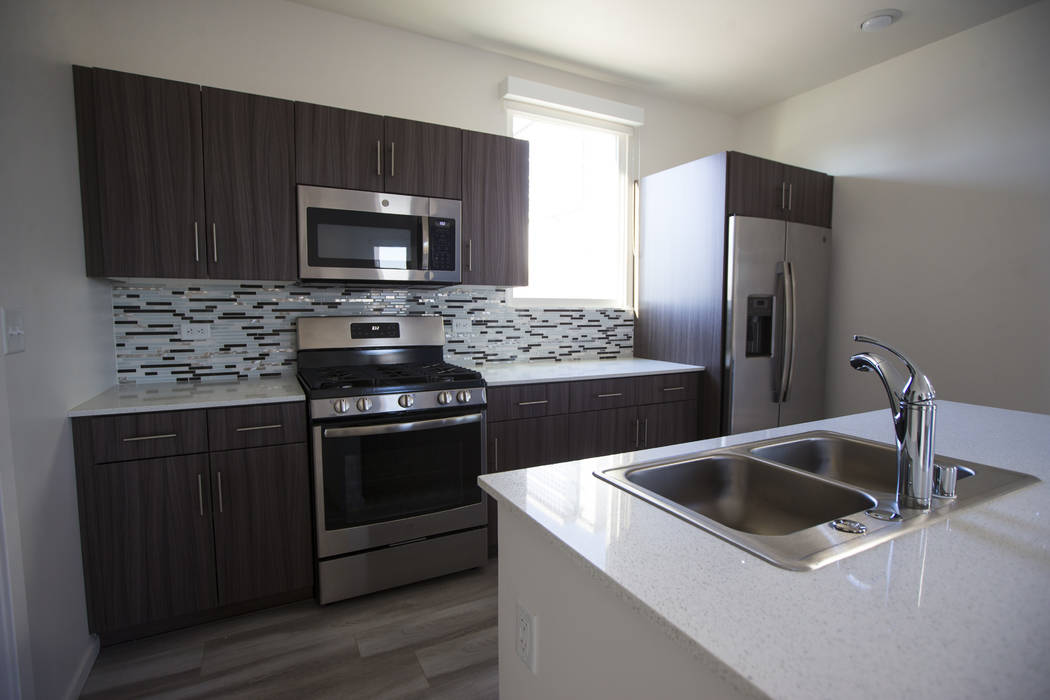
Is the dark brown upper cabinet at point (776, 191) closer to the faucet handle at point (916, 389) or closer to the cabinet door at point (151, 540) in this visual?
the faucet handle at point (916, 389)

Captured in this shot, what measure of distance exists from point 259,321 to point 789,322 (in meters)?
3.01

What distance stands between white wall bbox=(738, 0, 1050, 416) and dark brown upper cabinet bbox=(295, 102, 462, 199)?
2.64 metres

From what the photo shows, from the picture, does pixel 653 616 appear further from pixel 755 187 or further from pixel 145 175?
pixel 755 187

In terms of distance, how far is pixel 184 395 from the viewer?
2.06m

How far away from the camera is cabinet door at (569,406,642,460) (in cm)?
274

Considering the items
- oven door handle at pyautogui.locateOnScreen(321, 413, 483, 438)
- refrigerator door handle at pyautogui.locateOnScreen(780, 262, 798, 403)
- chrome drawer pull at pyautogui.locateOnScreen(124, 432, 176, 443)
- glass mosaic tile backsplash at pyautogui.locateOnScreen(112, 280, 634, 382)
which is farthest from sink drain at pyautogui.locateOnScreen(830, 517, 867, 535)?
refrigerator door handle at pyautogui.locateOnScreen(780, 262, 798, 403)

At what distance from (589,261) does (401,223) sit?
1487 mm

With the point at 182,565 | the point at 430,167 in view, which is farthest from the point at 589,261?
the point at 182,565

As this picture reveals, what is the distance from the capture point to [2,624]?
1285mm

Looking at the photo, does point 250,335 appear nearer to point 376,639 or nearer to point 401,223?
point 401,223

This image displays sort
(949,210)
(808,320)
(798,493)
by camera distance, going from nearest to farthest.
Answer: (798,493) < (949,210) < (808,320)

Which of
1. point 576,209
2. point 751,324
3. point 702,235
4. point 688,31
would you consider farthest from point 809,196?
point 576,209

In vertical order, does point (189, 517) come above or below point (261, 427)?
below

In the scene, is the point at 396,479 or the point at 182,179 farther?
the point at 396,479
